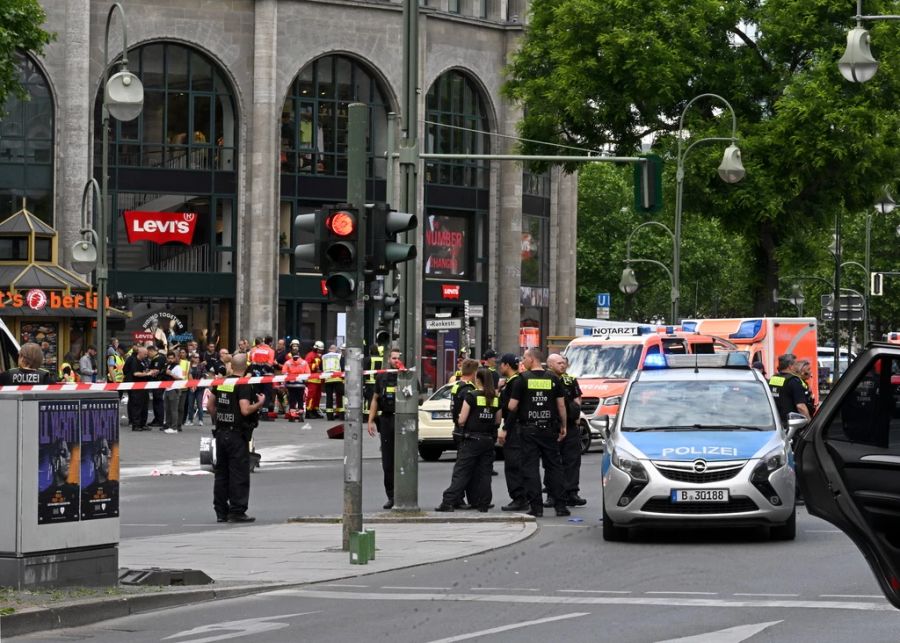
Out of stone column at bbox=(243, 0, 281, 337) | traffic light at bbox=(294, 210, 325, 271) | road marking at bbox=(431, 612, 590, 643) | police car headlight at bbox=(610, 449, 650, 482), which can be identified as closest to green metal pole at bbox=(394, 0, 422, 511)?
police car headlight at bbox=(610, 449, 650, 482)

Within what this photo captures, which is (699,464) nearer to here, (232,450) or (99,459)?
(232,450)

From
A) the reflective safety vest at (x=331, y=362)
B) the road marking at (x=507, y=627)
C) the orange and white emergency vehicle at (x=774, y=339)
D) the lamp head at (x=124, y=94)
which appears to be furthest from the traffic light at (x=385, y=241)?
the reflective safety vest at (x=331, y=362)

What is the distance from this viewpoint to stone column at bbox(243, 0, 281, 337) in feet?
170

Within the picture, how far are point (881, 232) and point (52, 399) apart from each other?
8642 cm

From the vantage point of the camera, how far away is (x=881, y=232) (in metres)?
94.1

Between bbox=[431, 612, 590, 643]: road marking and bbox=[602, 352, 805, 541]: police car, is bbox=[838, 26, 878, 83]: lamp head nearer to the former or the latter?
bbox=[602, 352, 805, 541]: police car

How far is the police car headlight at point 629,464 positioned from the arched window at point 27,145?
35.8 meters

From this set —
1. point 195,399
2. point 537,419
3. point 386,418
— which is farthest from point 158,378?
point 537,419

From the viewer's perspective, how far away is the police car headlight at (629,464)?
15.7 m

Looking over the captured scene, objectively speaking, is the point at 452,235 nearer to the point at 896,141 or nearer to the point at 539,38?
the point at 539,38

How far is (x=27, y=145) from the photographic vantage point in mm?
49375

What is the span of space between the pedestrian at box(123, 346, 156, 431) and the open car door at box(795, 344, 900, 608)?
2829cm

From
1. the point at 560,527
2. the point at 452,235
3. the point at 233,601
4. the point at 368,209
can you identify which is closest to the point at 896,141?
the point at 452,235

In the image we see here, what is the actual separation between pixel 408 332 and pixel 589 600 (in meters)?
6.86
